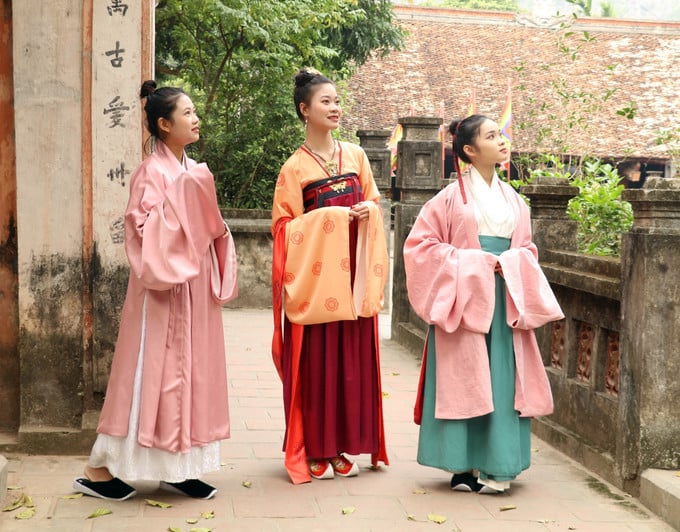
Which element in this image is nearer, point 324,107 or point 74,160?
point 324,107

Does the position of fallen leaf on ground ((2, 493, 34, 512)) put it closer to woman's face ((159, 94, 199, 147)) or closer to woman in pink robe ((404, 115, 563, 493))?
woman's face ((159, 94, 199, 147))

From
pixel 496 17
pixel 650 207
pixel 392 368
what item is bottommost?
pixel 392 368

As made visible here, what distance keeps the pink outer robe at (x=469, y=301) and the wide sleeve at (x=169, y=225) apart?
3.52 feet

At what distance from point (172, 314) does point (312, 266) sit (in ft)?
2.82

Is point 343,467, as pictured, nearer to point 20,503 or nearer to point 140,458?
point 140,458

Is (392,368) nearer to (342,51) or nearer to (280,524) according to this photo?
(280,524)

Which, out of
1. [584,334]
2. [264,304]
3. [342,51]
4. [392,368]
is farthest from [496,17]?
[584,334]

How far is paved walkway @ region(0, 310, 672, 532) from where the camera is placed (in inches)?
176

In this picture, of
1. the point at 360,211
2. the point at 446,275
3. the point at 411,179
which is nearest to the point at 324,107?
the point at 360,211

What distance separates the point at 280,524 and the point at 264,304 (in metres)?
8.39

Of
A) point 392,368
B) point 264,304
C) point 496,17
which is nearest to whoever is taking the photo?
point 392,368

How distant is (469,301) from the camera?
496 cm

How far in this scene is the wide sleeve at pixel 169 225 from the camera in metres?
4.54

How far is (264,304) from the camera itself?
12.8 metres
